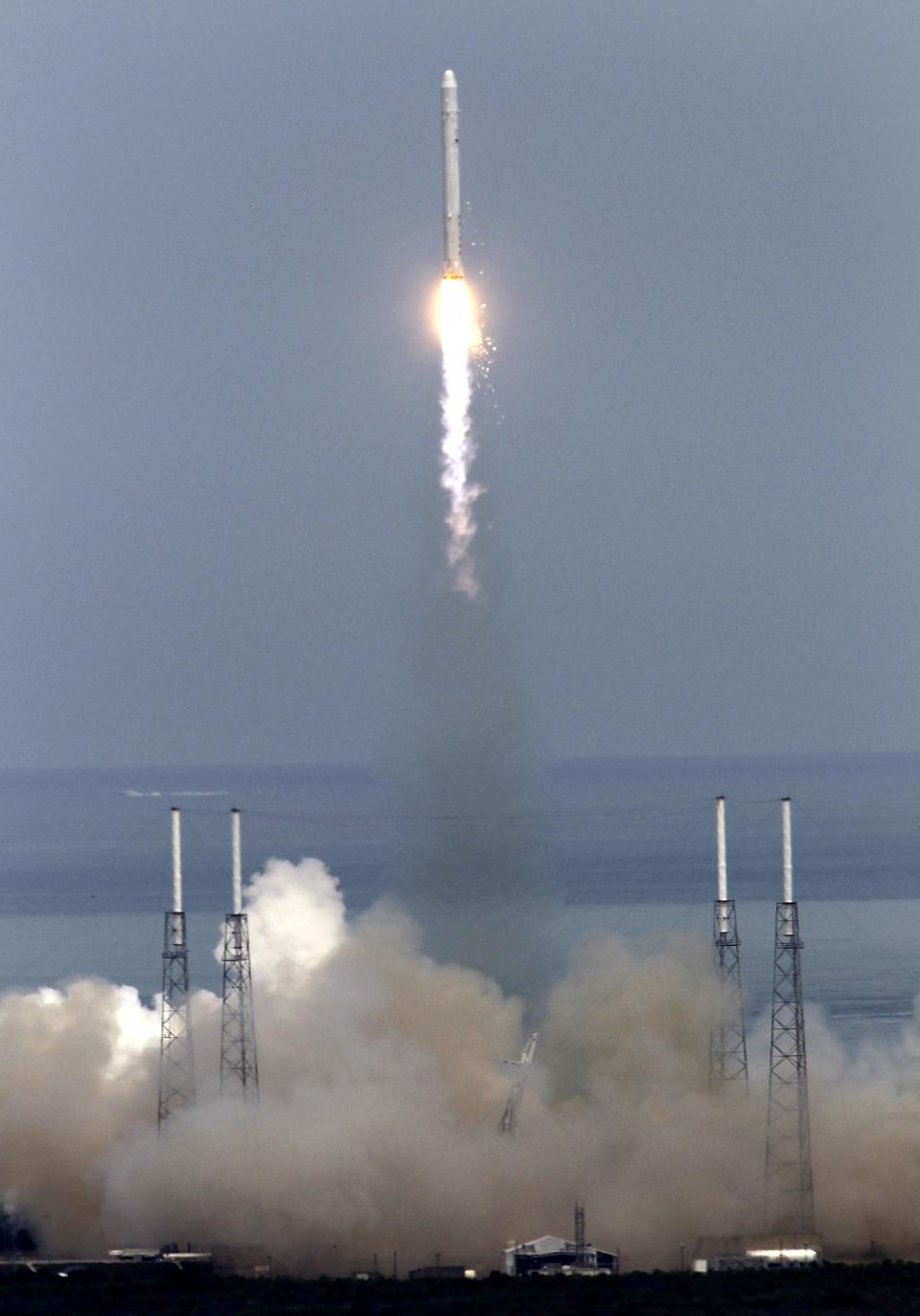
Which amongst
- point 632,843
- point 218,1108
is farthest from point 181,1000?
point 632,843

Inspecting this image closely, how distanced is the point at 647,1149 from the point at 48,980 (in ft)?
120

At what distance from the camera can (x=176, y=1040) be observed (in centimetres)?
4725

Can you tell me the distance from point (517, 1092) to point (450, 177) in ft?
48.9

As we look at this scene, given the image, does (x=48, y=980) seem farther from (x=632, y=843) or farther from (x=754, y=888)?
(x=632, y=843)

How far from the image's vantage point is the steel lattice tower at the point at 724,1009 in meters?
45.7

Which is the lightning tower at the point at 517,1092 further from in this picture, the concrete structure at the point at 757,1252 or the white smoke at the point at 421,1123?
the concrete structure at the point at 757,1252

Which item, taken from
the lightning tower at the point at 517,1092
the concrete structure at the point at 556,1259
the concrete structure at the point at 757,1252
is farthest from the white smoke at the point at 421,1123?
the concrete structure at the point at 556,1259

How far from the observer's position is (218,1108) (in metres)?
44.0

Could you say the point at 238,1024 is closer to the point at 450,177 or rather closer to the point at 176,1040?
the point at 176,1040

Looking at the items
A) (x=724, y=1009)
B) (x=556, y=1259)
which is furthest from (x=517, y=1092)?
(x=556, y=1259)

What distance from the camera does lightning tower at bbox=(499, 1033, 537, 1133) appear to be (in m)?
44.6

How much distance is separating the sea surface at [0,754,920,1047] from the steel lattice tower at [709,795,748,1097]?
577cm

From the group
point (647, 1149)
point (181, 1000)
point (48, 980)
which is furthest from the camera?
point (48, 980)

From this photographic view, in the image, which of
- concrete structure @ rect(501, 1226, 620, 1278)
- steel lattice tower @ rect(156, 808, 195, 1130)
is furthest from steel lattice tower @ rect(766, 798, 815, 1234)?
steel lattice tower @ rect(156, 808, 195, 1130)
